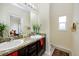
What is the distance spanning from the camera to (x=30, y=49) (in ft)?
6.37

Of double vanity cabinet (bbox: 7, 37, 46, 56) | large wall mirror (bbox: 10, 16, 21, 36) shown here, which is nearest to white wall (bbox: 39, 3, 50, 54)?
double vanity cabinet (bbox: 7, 37, 46, 56)

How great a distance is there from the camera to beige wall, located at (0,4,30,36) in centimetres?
182

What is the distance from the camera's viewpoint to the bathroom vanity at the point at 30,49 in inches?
60.4

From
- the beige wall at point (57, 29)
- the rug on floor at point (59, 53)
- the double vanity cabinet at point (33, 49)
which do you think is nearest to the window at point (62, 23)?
the beige wall at point (57, 29)

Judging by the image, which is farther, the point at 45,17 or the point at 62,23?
the point at 45,17

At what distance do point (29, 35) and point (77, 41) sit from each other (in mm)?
988

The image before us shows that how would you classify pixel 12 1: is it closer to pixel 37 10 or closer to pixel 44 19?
pixel 37 10

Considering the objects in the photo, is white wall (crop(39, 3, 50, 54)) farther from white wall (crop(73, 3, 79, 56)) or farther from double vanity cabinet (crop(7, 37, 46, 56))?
white wall (crop(73, 3, 79, 56))

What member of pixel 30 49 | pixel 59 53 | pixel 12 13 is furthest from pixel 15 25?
pixel 59 53

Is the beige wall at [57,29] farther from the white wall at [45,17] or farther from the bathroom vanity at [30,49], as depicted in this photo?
the bathroom vanity at [30,49]

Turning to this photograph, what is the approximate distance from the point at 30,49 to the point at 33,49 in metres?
0.14

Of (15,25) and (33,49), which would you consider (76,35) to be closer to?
(33,49)

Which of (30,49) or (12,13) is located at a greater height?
(12,13)

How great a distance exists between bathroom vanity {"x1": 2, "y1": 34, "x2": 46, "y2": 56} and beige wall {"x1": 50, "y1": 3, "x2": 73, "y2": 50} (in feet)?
1.13
